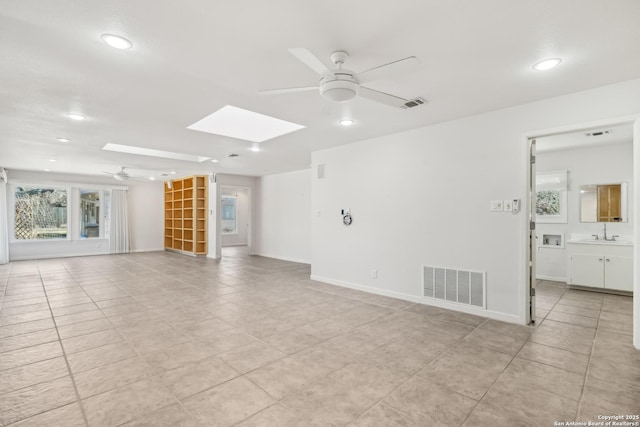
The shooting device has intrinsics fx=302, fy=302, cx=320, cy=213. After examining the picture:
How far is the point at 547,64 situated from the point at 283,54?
2154 millimetres

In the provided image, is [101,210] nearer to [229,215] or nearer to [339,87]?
[229,215]

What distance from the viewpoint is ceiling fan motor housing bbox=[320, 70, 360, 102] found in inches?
83.4

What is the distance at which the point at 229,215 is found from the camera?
40.6 feet

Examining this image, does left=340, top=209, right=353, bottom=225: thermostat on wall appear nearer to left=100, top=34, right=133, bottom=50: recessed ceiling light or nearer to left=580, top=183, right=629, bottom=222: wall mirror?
left=100, top=34, right=133, bottom=50: recessed ceiling light

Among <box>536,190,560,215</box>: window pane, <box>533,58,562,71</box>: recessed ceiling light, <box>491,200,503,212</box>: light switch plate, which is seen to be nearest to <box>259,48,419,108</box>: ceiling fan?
<box>533,58,562,71</box>: recessed ceiling light

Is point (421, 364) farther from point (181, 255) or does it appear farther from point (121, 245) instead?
point (121, 245)

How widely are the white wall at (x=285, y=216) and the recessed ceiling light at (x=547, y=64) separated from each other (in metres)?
5.89

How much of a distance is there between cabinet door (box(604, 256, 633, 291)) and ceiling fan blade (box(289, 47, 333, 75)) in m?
5.48

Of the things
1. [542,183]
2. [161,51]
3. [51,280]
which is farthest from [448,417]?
[51,280]

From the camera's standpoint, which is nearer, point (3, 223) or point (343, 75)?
point (343, 75)

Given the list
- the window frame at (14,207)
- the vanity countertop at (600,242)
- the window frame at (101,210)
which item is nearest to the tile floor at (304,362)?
the vanity countertop at (600,242)

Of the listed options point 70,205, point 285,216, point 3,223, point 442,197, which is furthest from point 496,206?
point 70,205

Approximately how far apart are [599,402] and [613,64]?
2597 millimetres

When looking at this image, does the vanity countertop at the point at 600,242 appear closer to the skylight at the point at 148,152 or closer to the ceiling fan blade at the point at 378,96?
the ceiling fan blade at the point at 378,96
